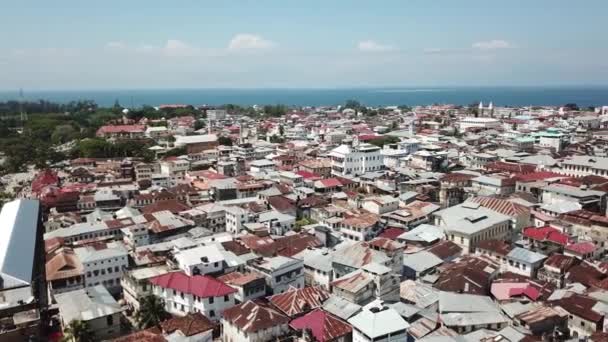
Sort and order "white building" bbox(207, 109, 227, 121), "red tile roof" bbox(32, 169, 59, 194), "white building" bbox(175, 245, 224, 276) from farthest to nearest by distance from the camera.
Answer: "white building" bbox(207, 109, 227, 121) → "red tile roof" bbox(32, 169, 59, 194) → "white building" bbox(175, 245, 224, 276)

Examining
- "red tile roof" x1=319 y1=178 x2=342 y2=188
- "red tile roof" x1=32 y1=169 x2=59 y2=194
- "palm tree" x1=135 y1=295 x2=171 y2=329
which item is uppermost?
"red tile roof" x1=319 y1=178 x2=342 y2=188

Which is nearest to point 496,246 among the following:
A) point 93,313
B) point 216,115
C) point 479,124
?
point 93,313

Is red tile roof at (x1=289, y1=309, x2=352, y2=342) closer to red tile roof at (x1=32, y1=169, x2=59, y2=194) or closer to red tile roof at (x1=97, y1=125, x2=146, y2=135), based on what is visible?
red tile roof at (x1=32, y1=169, x2=59, y2=194)

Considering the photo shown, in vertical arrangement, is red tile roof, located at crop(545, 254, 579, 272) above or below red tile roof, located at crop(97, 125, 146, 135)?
below

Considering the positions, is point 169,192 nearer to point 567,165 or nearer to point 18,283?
point 18,283

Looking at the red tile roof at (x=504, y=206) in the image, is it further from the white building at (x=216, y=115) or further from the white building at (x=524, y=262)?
the white building at (x=216, y=115)

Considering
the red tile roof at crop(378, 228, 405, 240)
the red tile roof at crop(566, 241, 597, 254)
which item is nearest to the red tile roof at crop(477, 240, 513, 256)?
the red tile roof at crop(566, 241, 597, 254)

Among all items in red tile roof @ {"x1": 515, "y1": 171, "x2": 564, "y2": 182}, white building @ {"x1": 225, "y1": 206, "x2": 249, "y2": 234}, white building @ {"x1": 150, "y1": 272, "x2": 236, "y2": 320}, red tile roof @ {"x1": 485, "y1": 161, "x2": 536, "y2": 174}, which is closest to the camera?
white building @ {"x1": 150, "y1": 272, "x2": 236, "y2": 320}
